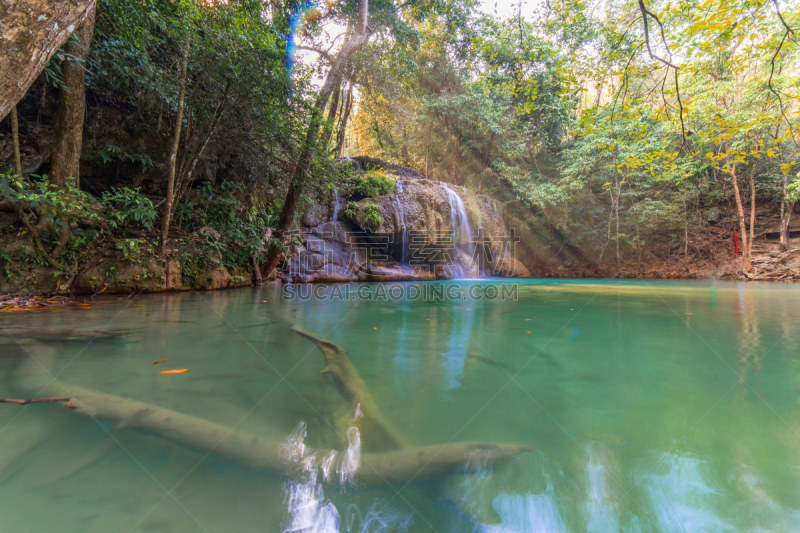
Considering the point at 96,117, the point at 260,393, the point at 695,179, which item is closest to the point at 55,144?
the point at 96,117

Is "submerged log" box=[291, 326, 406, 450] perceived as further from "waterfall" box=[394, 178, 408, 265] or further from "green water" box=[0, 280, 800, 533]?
"waterfall" box=[394, 178, 408, 265]

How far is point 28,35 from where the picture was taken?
1335 millimetres

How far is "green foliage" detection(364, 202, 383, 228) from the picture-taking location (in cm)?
971

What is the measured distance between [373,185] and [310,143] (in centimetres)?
477

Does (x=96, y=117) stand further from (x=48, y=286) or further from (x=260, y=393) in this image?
(x=260, y=393)

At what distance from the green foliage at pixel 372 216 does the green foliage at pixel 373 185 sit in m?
0.67

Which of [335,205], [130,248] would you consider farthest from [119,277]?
[335,205]

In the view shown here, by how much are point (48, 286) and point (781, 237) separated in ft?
71.6

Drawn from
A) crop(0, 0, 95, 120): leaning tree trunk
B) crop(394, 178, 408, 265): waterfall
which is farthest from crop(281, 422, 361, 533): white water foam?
crop(394, 178, 408, 265): waterfall

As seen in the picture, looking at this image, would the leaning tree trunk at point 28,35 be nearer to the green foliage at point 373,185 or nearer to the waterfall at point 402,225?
the green foliage at point 373,185

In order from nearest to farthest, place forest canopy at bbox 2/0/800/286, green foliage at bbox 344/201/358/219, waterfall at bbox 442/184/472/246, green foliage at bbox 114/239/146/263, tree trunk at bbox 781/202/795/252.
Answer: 1. forest canopy at bbox 2/0/800/286
2. green foliage at bbox 114/239/146/263
3. green foliage at bbox 344/201/358/219
4. waterfall at bbox 442/184/472/246
5. tree trunk at bbox 781/202/795/252

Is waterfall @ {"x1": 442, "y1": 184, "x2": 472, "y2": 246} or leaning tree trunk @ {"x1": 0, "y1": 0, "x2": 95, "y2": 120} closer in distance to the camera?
leaning tree trunk @ {"x1": 0, "y1": 0, "x2": 95, "y2": 120}

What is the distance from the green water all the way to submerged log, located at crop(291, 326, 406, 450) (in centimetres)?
5

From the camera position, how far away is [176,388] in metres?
1.44
